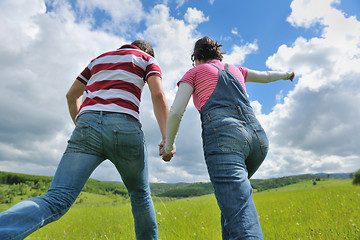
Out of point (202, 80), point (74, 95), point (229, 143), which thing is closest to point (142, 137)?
point (202, 80)

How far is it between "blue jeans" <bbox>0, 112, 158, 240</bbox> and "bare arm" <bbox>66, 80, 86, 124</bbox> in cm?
87

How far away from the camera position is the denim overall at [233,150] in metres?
1.57

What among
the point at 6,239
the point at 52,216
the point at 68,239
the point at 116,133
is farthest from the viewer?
the point at 68,239

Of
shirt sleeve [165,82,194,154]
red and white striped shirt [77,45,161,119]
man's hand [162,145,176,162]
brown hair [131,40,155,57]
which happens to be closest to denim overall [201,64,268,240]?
shirt sleeve [165,82,194,154]

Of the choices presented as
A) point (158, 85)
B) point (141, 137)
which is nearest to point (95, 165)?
point (141, 137)

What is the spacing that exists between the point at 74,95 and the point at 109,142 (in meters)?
1.27

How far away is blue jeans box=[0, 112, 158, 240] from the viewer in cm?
158

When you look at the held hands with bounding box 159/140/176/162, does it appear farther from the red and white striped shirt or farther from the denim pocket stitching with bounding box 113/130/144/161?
the red and white striped shirt

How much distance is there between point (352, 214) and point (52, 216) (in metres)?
5.63

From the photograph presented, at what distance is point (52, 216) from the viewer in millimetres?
1701

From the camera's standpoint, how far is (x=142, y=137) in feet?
7.36

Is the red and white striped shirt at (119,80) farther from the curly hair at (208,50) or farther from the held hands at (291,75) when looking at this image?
the held hands at (291,75)

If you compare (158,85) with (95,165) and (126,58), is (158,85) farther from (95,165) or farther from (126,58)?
(95,165)

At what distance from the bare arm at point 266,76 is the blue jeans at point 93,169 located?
4.70ft
